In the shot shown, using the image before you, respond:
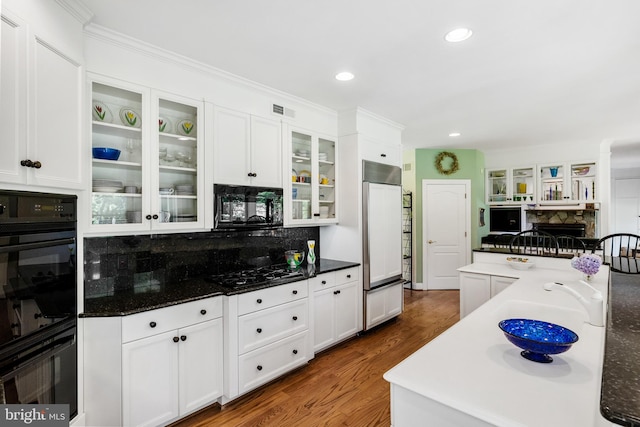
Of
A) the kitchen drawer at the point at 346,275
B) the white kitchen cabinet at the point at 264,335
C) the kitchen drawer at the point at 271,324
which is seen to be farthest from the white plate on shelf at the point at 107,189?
the kitchen drawer at the point at 346,275

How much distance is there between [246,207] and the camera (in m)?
2.81

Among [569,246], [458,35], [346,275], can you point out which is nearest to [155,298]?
[346,275]

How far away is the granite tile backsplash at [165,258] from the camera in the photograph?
2.29 metres

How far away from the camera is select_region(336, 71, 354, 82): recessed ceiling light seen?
2702mm

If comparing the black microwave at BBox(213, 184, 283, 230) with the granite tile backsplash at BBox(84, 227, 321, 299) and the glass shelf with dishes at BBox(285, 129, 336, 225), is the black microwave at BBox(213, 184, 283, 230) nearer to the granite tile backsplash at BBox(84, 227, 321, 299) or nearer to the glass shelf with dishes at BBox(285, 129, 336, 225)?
the glass shelf with dishes at BBox(285, 129, 336, 225)

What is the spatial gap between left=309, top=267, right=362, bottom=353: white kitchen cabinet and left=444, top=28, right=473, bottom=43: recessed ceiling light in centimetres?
224

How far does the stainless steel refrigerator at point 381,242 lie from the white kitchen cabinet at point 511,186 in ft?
10.8

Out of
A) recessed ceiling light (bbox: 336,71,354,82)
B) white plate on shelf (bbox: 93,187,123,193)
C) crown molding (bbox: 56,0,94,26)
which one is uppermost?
recessed ceiling light (bbox: 336,71,354,82)

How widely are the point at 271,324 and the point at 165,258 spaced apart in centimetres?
104

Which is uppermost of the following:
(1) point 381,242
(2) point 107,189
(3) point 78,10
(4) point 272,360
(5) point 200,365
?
(3) point 78,10

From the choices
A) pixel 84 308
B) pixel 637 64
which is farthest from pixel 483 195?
pixel 84 308

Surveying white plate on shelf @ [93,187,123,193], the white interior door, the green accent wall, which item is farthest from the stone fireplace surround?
white plate on shelf @ [93,187,123,193]

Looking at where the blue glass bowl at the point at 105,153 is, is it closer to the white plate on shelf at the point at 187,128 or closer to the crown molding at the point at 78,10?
the white plate on shelf at the point at 187,128

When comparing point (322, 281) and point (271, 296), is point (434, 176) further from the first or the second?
point (271, 296)
